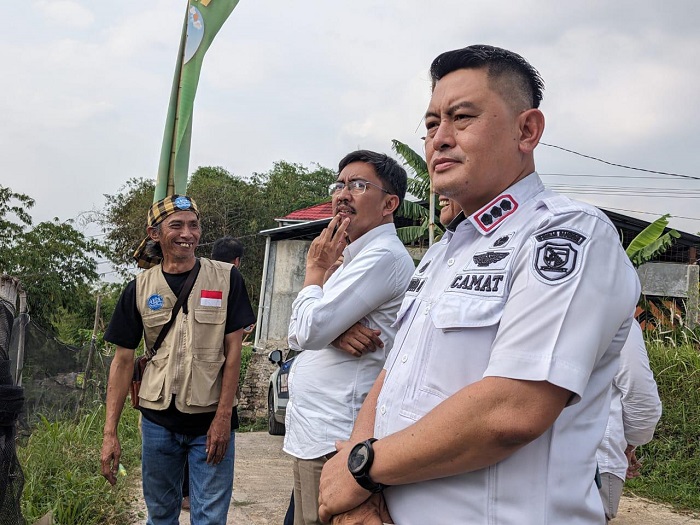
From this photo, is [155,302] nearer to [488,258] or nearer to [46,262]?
[488,258]

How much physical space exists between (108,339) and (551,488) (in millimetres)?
3069

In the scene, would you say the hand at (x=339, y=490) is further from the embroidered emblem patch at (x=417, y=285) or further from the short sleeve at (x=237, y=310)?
the short sleeve at (x=237, y=310)

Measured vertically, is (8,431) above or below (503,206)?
below

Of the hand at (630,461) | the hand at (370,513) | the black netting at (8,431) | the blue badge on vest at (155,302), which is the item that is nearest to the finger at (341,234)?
the blue badge on vest at (155,302)

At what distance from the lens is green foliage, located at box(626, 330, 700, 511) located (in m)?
8.00

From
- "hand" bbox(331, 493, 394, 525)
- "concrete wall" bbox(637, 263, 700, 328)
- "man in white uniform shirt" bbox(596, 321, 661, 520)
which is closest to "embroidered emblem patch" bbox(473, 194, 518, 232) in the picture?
"hand" bbox(331, 493, 394, 525)

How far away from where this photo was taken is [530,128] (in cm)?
176

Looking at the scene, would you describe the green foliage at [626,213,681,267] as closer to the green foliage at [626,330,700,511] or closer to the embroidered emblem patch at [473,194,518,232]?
the green foliage at [626,330,700,511]

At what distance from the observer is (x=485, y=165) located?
5.66ft

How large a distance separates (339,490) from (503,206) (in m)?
0.77

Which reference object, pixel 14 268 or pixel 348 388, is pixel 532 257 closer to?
pixel 348 388

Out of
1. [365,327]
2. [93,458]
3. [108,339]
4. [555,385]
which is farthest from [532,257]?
[93,458]

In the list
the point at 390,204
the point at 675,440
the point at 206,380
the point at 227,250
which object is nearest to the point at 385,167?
the point at 390,204

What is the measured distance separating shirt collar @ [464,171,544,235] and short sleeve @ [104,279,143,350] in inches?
109
